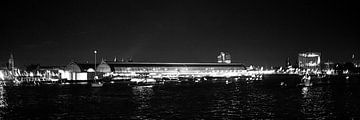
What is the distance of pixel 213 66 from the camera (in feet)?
538

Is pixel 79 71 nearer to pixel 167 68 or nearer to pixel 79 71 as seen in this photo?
pixel 79 71

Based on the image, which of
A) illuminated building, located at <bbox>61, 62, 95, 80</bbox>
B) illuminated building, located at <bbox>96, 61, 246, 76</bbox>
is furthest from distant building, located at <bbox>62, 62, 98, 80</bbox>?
illuminated building, located at <bbox>96, 61, 246, 76</bbox>

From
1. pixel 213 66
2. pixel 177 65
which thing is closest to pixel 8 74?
pixel 177 65

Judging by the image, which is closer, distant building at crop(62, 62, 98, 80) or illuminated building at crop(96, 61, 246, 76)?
distant building at crop(62, 62, 98, 80)

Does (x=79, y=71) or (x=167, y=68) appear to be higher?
(x=167, y=68)

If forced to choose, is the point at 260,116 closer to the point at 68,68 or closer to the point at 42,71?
the point at 68,68

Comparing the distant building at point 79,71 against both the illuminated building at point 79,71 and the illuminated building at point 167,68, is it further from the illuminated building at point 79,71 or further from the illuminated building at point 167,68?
the illuminated building at point 167,68

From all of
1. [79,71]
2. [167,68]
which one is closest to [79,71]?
[79,71]

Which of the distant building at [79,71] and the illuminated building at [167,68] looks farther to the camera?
the illuminated building at [167,68]

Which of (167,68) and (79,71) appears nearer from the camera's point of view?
(79,71)

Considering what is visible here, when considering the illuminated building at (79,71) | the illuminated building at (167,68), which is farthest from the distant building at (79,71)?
the illuminated building at (167,68)

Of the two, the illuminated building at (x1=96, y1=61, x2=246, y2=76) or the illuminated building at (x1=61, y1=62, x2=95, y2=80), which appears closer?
the illuminated building at (x1=61, y1=62, x2=95, y2=80)

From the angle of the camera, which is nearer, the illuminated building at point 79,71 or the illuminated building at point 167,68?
the illuminated building at point 79,71

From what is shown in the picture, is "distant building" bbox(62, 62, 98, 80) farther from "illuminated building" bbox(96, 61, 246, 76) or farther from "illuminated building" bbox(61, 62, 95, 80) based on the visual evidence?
"illuminated building" bbox(96, 61, 246, 76)
